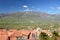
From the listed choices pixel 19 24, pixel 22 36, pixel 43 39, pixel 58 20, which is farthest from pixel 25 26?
pixel 43 39

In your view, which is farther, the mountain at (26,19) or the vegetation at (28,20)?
the mountain at (26,19)

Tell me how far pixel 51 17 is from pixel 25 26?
1809 mm

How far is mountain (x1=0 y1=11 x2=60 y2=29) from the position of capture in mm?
11734

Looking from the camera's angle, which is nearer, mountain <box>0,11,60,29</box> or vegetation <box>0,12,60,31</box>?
vegetation <box>0,12,60,31</box>

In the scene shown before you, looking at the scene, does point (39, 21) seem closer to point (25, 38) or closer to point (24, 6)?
point (24, 6)

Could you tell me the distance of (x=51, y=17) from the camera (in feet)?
39.9

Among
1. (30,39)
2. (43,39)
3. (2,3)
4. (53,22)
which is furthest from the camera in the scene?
(53,22)

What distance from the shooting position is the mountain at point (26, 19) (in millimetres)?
11734

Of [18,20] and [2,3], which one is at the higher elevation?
[2,3]

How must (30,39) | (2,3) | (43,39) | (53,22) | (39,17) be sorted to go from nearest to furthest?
(43,39)
(30,39)
(2,3)
(53,22)
(39,17)

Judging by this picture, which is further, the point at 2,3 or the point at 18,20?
the point at 18,20

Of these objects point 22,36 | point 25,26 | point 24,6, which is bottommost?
point 25,26

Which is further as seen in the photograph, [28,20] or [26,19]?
[26,19]

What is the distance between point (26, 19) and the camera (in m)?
12.9
